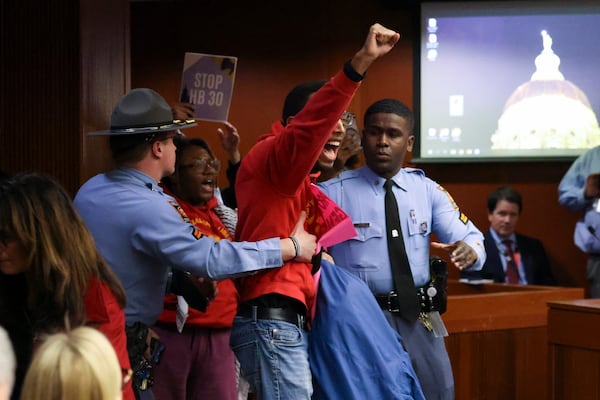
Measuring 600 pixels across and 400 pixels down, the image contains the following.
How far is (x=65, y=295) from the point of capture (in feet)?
8.38

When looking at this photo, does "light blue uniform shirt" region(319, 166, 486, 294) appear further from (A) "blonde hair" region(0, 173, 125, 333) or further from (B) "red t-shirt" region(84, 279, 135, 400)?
(A) "blonde hair" region(0, 173, 125, 333)

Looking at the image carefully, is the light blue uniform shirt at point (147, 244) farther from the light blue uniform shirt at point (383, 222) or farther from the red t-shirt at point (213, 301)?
the light blue uniform shirt at point (383, 222)

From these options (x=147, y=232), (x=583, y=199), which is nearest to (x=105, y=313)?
(x=147, y=232)

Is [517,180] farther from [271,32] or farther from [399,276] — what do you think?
[399,276]

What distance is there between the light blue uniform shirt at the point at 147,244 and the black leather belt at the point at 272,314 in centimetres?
11

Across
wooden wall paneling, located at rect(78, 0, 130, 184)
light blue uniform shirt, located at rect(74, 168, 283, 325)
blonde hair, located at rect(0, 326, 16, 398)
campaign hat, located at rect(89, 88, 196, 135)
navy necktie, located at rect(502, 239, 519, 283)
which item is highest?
wooden wall paneling, located at rect(78, 0, 130, 184)

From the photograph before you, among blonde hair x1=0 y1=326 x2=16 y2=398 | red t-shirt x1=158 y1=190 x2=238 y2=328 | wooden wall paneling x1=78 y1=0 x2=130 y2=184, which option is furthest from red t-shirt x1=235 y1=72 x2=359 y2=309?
wooden wall paneling x1=78 y1=0 x2=130 y2=184

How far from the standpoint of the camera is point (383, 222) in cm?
386

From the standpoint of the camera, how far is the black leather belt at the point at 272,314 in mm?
2980

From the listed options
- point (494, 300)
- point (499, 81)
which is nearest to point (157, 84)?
point (499, 81)

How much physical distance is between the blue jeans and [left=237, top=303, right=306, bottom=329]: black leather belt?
0.04 feet

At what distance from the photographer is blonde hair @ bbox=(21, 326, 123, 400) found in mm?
1871

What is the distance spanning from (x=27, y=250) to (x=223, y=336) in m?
1.52

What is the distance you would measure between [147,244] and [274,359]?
1.62 feet
